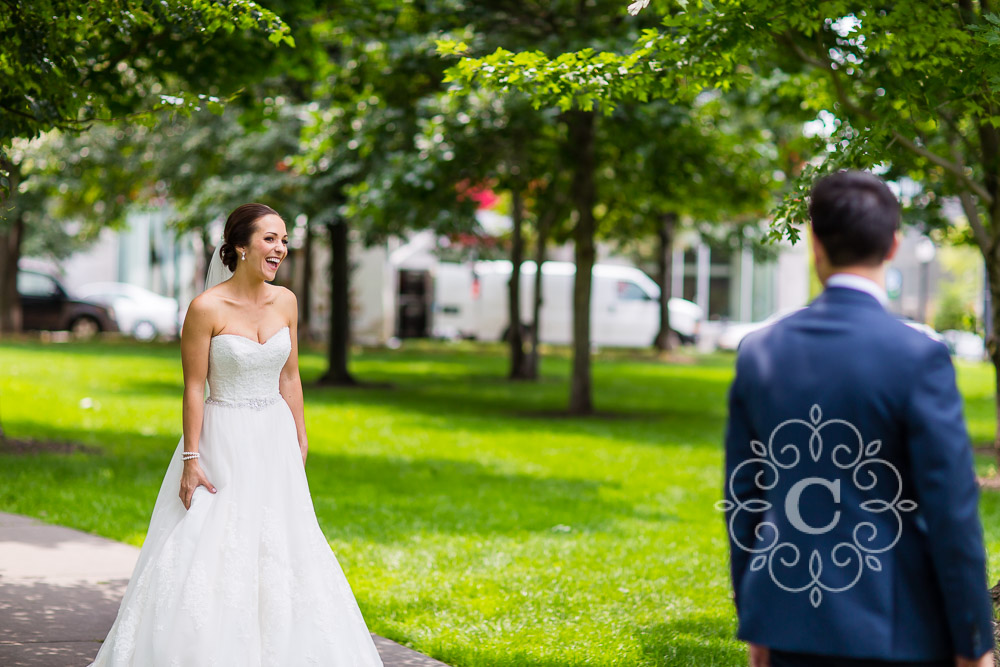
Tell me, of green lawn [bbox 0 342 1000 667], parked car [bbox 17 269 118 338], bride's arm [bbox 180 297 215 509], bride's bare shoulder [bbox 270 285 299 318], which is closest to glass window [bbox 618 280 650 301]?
parked car [bbox 17 269 118 338]

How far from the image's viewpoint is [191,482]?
4.41 m

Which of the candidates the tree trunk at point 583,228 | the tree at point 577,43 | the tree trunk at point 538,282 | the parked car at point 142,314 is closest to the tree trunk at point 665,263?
the tree trunk at point 538,282

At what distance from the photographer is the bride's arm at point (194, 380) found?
14.5 feet

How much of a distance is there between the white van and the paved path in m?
29.9

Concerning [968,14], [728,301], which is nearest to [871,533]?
[968,14]

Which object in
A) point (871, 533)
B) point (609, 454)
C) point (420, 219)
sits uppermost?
point (420, 219)

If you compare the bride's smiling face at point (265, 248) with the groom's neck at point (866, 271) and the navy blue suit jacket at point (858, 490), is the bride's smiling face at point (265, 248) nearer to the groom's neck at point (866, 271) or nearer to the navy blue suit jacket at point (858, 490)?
the navy blue suit jacket at point (858, 490)

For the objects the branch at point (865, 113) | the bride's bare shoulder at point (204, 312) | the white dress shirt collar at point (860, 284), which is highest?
the branch at point (865, 113)

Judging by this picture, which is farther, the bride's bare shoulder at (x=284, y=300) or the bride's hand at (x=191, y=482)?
the bride's bare shoulder at (x=284, y=300)

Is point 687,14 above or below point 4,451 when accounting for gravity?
above

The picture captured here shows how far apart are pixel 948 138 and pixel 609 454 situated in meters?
5.33

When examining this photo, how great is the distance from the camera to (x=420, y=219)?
16938mm

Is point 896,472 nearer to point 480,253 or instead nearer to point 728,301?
point 480,253

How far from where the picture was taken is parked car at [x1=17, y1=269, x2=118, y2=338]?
33.8m
